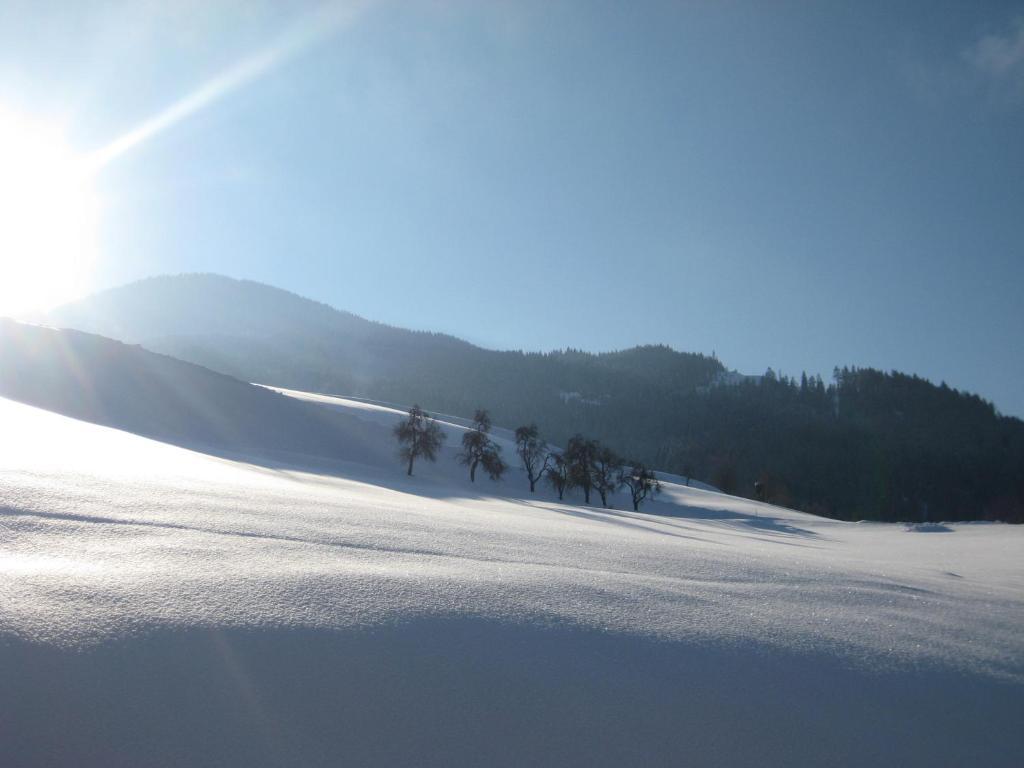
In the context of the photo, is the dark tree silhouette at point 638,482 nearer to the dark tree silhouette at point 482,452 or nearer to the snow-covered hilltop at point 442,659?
the dark tree silhouette at point 482,452

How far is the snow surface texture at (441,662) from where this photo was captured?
336 cm

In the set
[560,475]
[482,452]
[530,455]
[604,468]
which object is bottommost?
[560,475]

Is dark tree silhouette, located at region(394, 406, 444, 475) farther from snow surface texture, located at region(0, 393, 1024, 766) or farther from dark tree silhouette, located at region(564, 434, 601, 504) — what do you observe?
snow surface texture, located at region(0, 393, 1024, 766)

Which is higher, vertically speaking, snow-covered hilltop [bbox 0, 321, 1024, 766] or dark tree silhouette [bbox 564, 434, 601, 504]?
dark tree silhouette [bbox 564, 434, 601, 504]

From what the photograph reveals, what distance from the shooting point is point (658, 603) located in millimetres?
5500

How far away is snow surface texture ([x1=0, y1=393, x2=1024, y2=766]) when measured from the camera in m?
3.36

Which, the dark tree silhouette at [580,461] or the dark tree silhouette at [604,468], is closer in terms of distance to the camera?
the dark tree silhouette at [580,461]

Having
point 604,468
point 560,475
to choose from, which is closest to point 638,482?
point 604,468

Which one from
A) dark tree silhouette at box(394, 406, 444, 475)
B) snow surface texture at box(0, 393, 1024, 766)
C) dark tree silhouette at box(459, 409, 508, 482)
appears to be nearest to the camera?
snow surface texture at box(0, 393, 1024, 766)

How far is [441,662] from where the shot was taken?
402cm

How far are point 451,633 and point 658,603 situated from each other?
2.09 m

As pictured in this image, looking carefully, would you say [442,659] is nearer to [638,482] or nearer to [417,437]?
[417,437]

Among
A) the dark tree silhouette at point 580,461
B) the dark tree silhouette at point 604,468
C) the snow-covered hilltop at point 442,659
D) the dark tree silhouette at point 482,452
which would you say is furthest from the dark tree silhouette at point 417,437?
the snow-covered hilltop at point 442,659

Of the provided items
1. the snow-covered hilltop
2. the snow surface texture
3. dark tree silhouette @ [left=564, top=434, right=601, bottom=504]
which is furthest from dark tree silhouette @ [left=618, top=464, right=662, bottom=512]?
the snow surface texture
